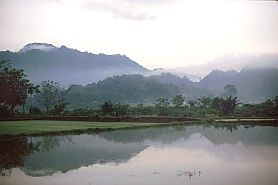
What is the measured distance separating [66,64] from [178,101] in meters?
1.29

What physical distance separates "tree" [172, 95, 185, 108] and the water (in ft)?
0.82

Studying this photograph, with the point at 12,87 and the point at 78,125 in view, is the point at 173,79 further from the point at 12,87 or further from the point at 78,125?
the point at 12,87

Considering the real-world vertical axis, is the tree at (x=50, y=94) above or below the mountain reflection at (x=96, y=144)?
above

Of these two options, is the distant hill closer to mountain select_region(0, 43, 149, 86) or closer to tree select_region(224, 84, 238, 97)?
mountain select_region(0, 43, 149, 86)

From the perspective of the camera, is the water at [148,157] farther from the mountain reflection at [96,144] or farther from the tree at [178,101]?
the tree at [178,101]

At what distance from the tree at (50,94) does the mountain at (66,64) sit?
0.20 feet

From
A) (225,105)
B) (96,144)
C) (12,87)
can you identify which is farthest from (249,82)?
(12,87)

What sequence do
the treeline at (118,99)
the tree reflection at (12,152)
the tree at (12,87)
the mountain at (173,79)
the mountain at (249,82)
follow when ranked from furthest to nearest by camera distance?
the mountain at (173,79)
the treeline at (118,99)
the tree at (12,87)
the mountain at (249,82)
the tree reflection at (12,152)

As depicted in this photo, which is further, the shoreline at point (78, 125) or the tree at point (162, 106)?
the tree at point (162, 106)

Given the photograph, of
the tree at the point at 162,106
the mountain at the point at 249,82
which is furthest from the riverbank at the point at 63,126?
the mountain at the point at 249,82

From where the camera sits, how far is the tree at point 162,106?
504 cm

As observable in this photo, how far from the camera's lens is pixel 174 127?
5.02 m

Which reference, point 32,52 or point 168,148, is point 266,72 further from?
point 32,52

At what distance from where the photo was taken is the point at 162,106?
5047 mm
